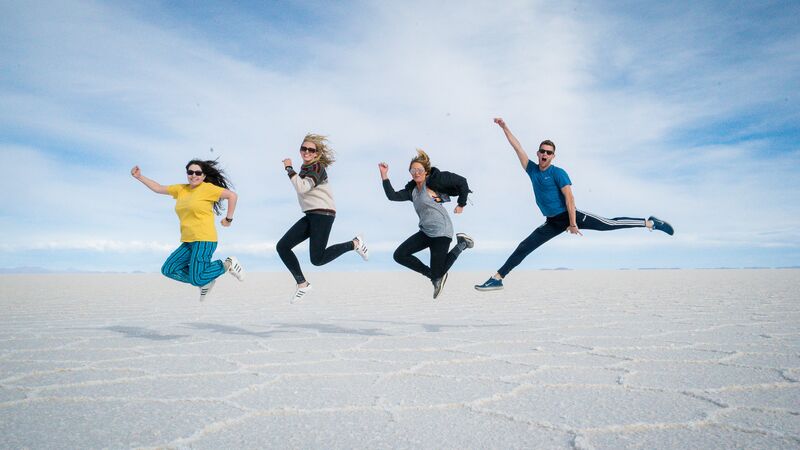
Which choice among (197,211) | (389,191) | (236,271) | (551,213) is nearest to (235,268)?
(236,271)

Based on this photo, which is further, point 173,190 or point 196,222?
point 173,190

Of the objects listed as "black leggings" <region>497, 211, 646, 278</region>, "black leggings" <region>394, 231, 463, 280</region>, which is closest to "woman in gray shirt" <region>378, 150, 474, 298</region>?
"black leggings" <region>394, 231, 463, 280</region>

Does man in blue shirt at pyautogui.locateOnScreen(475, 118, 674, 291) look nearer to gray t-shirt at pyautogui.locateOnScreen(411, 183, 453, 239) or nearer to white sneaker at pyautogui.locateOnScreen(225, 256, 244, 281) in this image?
gray t-shirt at pyautogui.locateOnScreen(411, 183, 453, 239)

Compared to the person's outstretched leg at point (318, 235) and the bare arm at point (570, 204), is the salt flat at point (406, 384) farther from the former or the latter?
the bare arm at point (570, 204)

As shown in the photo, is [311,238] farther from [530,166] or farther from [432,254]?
[530,166]

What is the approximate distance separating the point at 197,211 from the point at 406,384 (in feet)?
8.70

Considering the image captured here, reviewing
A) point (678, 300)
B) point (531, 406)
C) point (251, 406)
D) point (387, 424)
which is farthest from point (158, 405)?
point (678, 300)

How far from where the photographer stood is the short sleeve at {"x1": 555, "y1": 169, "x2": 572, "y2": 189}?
4520 millimetres

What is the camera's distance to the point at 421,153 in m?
4.64

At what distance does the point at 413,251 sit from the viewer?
15.8 ft

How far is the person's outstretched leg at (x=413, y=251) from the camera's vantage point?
480 cm

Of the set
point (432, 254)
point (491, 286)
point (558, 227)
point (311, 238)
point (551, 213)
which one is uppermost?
point (551, 213)

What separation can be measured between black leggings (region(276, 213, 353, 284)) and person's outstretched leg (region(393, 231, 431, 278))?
61 cm

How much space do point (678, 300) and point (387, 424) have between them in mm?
6339
